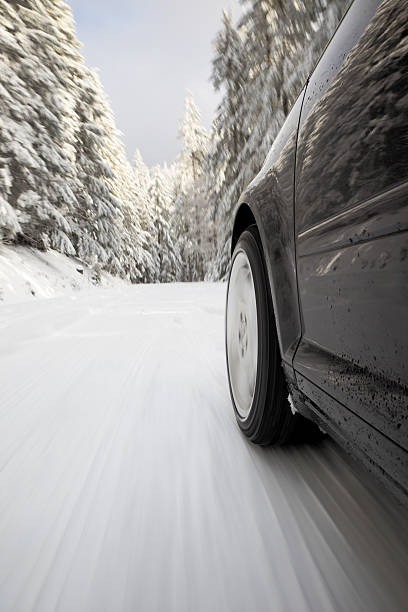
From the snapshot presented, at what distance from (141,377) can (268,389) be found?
4.02ft

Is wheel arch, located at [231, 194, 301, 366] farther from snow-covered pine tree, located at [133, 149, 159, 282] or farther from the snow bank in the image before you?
snow-covered pine tree, located at [133, 149, 159, 282]

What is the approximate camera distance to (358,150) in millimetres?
620

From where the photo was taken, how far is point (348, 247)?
646 mm

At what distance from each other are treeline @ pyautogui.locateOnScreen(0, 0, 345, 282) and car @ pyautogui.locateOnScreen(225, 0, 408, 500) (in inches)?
166

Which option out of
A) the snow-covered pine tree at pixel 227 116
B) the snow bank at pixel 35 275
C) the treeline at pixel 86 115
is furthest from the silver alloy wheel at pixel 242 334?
the snow-covered pine tree at pixel 227 116

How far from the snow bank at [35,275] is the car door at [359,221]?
23.7 ft

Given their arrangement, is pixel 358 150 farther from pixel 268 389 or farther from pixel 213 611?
pixel 213 611

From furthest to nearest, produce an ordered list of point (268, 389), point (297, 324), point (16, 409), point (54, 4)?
point (54, 4) < point (16, 409) < point (268, 389) < point (297, 324)

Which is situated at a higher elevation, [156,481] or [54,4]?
[54,4]

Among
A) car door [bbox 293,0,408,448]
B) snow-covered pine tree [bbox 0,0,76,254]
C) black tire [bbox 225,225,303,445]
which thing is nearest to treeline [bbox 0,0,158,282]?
snow-covered pine tree [bbox 0,0,76,254]

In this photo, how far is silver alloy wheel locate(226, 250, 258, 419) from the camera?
4.35 ft

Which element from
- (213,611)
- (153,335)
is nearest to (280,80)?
(153,335)

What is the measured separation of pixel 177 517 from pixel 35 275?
9679 millimetres

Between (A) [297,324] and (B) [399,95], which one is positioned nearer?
(B) [399,95]
